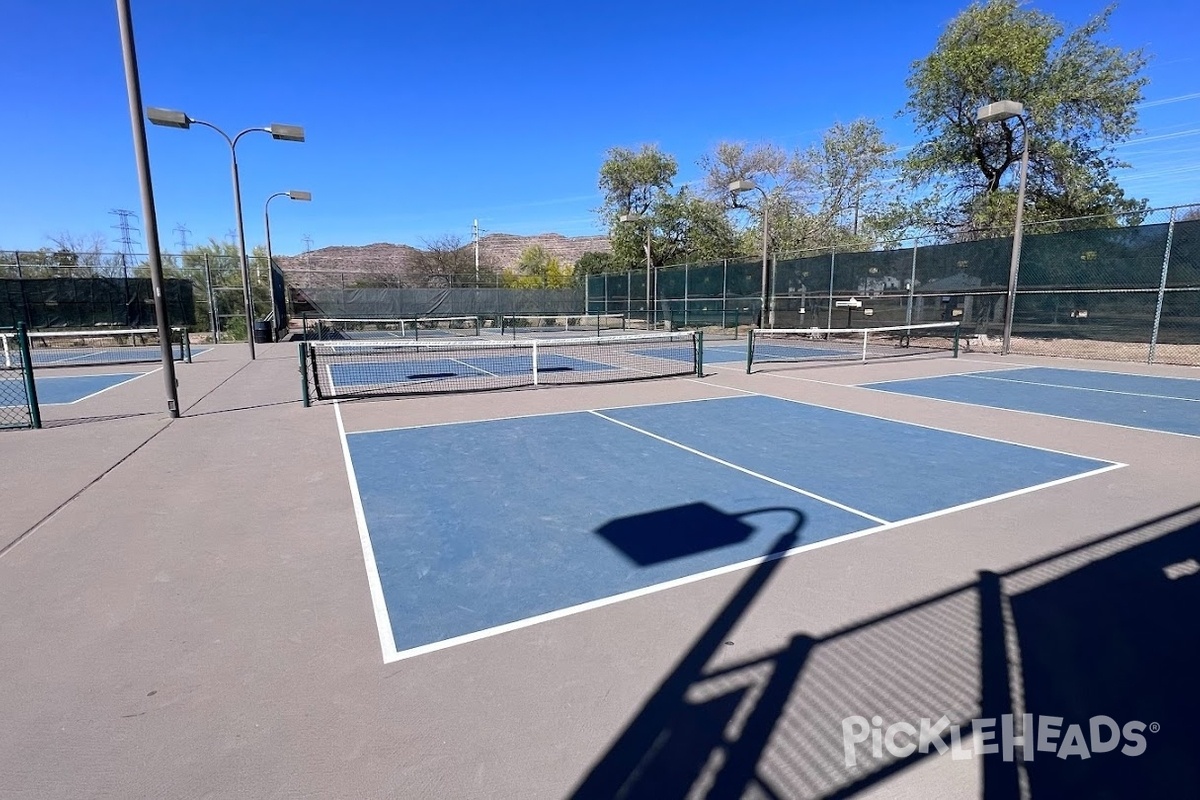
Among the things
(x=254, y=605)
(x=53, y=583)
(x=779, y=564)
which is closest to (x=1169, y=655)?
(x=779, y=564)

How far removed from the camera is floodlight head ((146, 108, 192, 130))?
1204 centimetres

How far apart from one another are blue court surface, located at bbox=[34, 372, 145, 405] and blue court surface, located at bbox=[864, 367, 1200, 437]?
50.4 ft

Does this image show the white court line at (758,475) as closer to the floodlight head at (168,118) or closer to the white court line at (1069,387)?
the white court line at (1069,387)

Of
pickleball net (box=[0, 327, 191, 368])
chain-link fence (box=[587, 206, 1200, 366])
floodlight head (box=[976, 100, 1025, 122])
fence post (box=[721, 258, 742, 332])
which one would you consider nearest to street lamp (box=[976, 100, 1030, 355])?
floodlight head (box=[976, 100, 1025, 122])

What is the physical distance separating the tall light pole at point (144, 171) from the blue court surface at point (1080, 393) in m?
12.1

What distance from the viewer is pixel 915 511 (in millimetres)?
4945

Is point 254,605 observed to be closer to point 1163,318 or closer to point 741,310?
point 1163,318

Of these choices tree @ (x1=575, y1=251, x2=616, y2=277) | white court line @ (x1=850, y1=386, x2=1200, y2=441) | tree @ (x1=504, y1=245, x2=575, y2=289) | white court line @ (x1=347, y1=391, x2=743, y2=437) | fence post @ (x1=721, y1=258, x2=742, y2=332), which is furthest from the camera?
tree @ (x1=504, y1=245, x2=575, y2=289)

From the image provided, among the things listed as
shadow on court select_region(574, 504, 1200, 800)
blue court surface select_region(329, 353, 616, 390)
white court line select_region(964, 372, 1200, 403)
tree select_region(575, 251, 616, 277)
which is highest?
tree select_region(575, 251, 616, 277)

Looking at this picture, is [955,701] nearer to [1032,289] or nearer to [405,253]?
[1032,289]

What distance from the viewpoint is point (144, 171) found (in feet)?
27.7

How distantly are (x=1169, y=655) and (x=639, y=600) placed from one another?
2.65m

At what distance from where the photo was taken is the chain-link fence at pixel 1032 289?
49.2 feet

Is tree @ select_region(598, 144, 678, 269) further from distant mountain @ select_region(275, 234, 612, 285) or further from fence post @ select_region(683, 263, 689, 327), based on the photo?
distant mountain @ select_region(275, 234, 612, 285)
